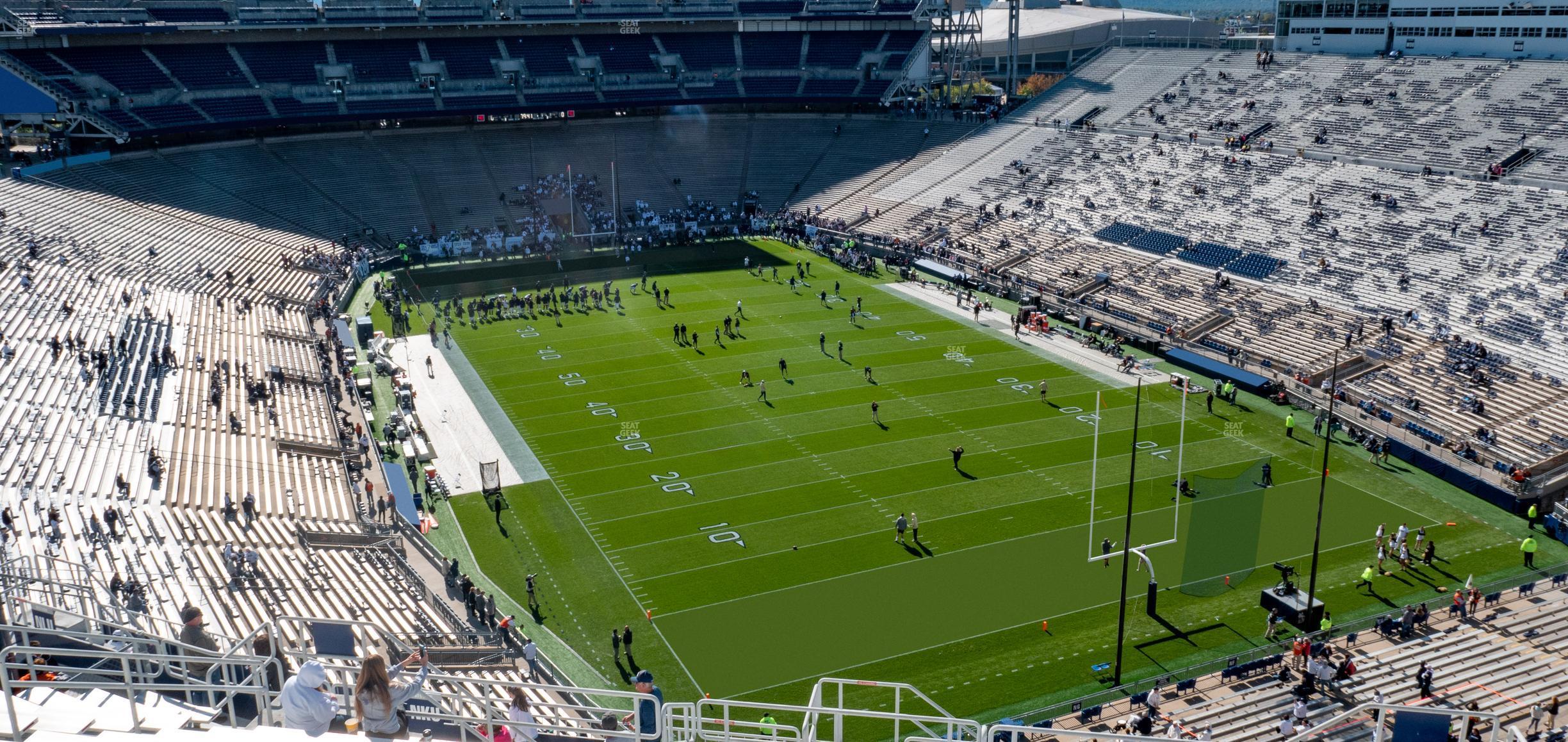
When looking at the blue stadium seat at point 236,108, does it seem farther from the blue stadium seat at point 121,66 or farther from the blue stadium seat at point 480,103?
the blue stadium seat at point 480,103

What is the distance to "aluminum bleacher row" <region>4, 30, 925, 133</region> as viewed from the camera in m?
53.7

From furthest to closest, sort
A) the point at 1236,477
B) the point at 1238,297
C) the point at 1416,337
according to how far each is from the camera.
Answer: the point at 1238,297
the point at 1416,337
the point at 1236,477

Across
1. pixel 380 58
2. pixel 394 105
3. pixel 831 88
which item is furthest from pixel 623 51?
pixel 394 105

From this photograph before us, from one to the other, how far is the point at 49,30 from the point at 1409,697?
55430mm

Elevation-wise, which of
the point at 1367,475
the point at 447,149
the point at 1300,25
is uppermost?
the point at 1300,25

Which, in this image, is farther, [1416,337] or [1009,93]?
[1009,93]

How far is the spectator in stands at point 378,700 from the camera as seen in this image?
7.49 meters

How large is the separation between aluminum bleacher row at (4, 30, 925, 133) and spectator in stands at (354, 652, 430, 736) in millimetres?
52660

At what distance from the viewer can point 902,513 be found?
26.4 metres

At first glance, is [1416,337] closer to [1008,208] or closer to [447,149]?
[1008,208]

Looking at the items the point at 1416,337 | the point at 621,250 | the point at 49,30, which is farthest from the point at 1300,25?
the point at 49,30

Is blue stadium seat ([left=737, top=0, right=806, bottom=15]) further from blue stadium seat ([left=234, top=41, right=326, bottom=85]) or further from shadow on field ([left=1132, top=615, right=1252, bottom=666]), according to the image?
shadow on field ([left=1132, top=615, right=1252, bottom=666])

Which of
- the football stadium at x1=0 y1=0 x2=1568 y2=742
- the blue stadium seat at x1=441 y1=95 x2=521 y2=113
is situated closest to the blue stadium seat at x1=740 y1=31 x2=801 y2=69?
the football stadium at x1=0 y1=0 x2=1568 y2=742

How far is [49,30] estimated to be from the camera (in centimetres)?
4994
